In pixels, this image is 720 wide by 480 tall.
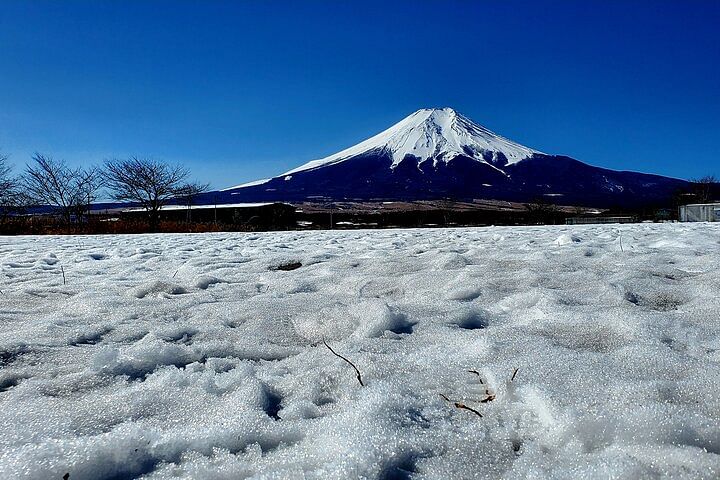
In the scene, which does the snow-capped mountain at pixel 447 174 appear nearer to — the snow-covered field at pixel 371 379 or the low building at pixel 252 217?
the low building at pixel 252 217

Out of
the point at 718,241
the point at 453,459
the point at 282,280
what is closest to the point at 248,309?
the point at 282,280

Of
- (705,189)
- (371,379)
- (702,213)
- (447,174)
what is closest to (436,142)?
(447,174)

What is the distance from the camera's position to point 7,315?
5.87 ft

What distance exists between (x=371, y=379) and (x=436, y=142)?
12768 cm

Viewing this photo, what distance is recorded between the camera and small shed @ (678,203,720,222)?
13624 millimetres

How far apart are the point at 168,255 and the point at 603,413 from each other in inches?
148

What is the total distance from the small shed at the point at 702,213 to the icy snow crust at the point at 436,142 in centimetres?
9887

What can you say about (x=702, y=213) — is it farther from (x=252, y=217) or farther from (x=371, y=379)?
(x=371, y=379)

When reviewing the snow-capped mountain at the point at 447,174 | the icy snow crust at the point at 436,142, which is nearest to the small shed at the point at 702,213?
the snow-capped mountain at the point at 447,174

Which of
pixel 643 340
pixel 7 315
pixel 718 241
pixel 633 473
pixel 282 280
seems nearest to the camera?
pixel 633 473

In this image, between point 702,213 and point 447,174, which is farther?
point 447,174

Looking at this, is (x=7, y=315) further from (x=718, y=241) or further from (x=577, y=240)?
(x=718, y=241)

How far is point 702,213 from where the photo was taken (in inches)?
564

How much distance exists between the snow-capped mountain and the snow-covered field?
3071 inches
